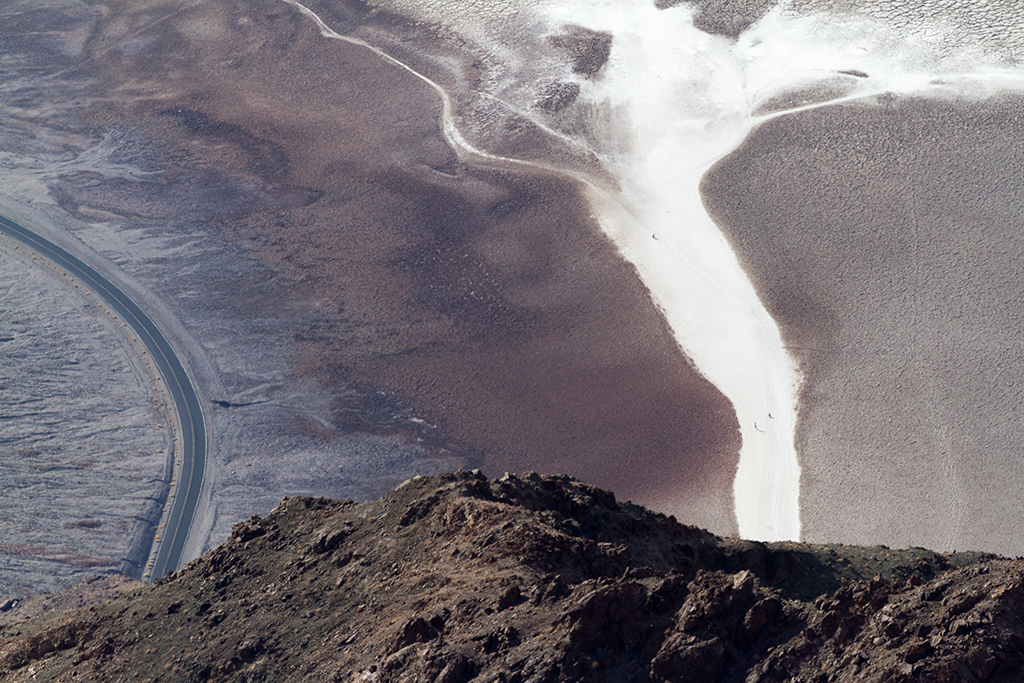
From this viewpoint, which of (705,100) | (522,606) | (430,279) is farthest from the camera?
(705,100)

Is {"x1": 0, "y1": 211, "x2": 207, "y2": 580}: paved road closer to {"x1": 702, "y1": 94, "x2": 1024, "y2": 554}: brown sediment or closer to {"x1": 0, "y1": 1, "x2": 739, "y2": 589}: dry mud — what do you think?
{"x1": 0, "y1": 1, "x2": 739, "y2": 589}: dry mud

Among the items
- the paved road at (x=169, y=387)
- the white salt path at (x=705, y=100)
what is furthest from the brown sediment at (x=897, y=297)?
the paved road at (x=169, y=387)

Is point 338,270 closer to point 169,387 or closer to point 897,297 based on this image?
point 169,387

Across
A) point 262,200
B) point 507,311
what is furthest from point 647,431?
point 262,200

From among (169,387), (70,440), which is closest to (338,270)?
(169,387)

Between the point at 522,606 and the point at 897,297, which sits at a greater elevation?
the point at 522,606

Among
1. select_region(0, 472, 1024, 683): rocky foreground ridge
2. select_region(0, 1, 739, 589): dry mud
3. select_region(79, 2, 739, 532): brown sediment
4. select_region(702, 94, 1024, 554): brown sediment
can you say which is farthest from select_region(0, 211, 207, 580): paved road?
select_region(702, 94, 1024, 554): brown sediment

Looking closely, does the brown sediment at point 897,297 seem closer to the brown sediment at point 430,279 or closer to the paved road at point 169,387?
the brown sediment at point 430,279
